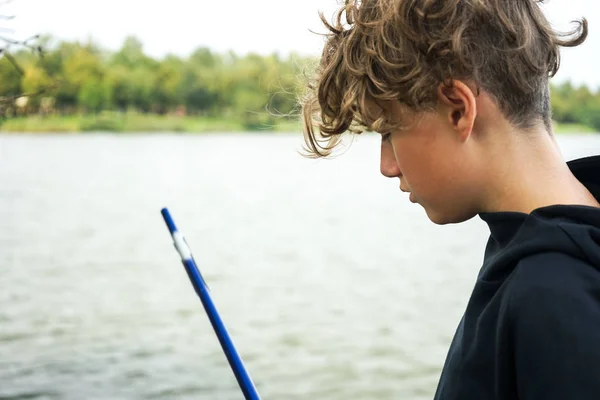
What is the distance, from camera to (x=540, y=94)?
0.93 meters

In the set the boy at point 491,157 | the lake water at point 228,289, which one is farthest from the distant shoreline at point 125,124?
the boy at point 491,157

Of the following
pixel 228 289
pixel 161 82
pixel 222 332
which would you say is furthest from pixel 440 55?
pixel 161 82

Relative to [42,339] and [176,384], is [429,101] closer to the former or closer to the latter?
[176,384]

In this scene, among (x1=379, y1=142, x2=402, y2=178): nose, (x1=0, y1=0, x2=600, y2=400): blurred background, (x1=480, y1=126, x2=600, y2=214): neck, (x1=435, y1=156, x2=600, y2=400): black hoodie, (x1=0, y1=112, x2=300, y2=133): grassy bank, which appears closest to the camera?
(x1=435, y1=156, x2=600, y2=400): black hoodie

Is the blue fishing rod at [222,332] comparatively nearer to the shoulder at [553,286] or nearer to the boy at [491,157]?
the boy at [491,157]

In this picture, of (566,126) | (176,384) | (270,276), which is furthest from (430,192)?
(566,126)

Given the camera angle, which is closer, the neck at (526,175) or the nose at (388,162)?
the neck at (526,175)

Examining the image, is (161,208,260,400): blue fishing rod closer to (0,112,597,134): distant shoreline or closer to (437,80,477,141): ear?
(437,80,477,141): ear

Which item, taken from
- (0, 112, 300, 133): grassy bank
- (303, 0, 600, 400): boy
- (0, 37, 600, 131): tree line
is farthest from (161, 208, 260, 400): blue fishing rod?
(0, 112, 300, 133): grassy bank

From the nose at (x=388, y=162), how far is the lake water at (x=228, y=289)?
16.3 ft

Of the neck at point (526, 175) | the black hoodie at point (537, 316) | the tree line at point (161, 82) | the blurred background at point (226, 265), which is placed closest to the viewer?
the black hoodie at point (537, 316)

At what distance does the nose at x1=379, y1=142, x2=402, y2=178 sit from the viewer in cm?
99

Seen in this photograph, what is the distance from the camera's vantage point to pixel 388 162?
1.00 m

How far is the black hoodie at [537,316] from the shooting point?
712 millimetres
